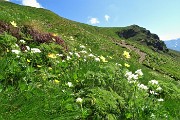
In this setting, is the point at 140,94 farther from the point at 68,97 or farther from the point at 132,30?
the point at 132,30

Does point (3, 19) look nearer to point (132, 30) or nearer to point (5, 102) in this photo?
point (5, 102)

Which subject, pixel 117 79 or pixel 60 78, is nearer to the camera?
pixel 117 79

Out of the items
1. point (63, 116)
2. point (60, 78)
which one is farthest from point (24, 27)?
Result: point (63, 116)

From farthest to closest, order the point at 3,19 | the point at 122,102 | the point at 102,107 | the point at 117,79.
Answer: the point at 3,19 < the point at 117,79 < the point at 122,102 < the point at 102,107

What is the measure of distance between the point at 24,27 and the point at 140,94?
8490 mm

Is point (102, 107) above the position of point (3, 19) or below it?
below

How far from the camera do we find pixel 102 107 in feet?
21.7

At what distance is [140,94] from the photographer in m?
7.91

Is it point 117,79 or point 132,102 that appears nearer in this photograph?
point 132,102

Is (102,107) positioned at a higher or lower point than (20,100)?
lower

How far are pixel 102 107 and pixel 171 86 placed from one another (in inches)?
125

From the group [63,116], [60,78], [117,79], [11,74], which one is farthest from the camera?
[60,78]

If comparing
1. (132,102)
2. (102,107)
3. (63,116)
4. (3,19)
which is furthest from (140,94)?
(3,19)

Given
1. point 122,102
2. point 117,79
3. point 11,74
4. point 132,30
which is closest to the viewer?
point 122,102
